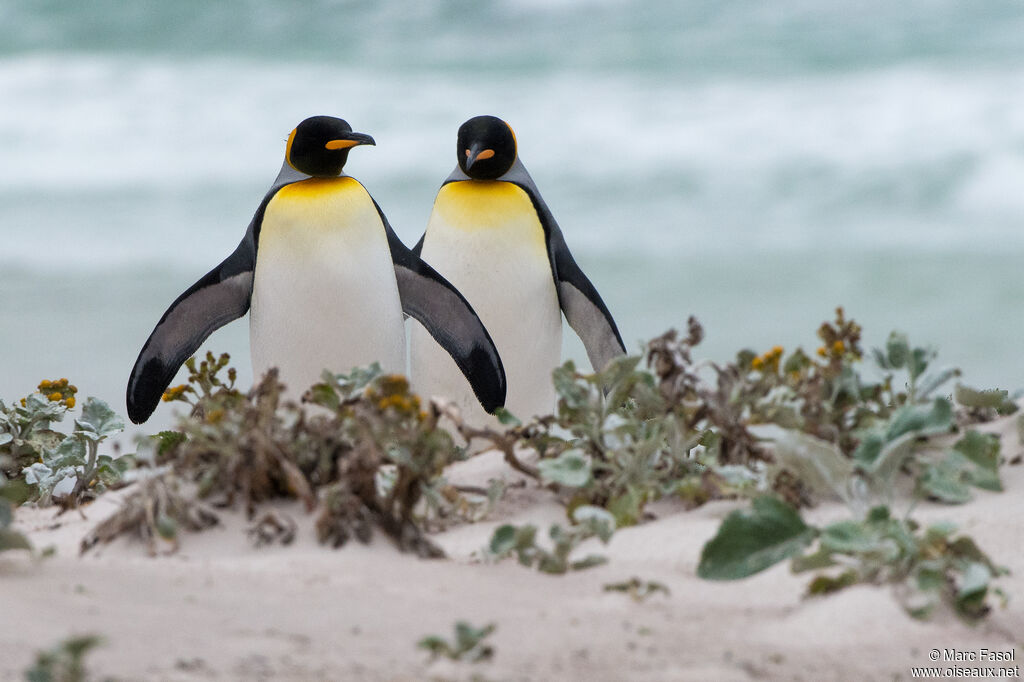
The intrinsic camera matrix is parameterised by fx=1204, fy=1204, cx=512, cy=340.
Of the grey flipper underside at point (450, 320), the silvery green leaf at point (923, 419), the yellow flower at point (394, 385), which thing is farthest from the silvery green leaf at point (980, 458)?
the grey flipper underside at point (450, 320)

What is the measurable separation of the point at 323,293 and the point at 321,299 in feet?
0.12

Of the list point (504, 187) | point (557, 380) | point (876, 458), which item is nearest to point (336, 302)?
point (504, 187)

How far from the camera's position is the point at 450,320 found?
23.2 feet

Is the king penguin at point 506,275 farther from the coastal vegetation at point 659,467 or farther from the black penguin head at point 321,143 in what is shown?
the coastal vegetation at point 659,467

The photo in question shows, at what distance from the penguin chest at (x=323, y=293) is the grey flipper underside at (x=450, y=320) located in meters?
0.12

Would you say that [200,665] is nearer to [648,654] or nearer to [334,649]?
[334,649]

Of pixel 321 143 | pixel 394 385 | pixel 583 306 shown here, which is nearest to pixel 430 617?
pixel 394 385

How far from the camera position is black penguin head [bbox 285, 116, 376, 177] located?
24.0ft

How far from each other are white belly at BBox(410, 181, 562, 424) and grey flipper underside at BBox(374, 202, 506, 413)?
35cm

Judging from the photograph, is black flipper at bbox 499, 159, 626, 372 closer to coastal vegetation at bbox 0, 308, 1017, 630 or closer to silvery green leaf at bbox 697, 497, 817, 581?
coastal vegetation at bbox 0, 308, 1017, 630

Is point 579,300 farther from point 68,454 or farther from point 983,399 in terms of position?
point 983,399

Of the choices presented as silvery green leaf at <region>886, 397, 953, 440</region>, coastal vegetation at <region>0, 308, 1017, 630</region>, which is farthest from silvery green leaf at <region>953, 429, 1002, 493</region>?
silvery green leaf at <region>886, 397, 953, 440</region>

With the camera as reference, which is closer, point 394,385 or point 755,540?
point 755,540

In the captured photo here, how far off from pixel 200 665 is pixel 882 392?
2.87 m
